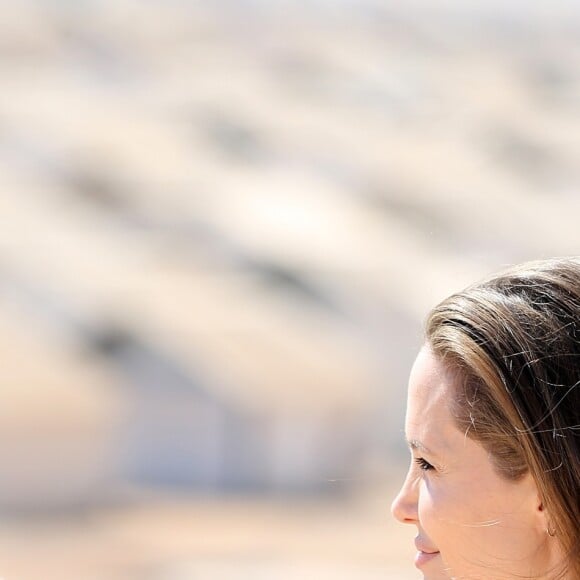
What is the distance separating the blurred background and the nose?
6076 millimetres

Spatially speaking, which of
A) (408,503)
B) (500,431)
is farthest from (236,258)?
(500,431)

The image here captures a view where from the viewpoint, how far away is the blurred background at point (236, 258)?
1005 centimetres

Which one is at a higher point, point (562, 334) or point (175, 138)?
point (175, 138)

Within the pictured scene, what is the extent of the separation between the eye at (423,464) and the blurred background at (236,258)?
6105 mm

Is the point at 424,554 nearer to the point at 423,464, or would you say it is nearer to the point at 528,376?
the point at 423,464

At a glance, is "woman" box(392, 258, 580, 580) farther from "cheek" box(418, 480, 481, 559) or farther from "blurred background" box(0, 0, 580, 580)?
"blurred background" box(0, 0, 580, 580)

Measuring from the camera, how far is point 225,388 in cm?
1097

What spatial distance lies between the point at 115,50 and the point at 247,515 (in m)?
13.0

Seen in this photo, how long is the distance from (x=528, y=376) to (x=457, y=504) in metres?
0.18

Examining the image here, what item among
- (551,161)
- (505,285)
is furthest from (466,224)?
(505,285)

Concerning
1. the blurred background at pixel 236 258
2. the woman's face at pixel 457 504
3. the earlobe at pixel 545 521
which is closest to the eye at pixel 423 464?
the woman's face at pixel 457 504

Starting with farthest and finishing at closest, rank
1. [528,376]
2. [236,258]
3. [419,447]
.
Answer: [236,258], [419,447], [528,376]

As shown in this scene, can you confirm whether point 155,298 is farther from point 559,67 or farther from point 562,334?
point 559,67

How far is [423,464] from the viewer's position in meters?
1.39
